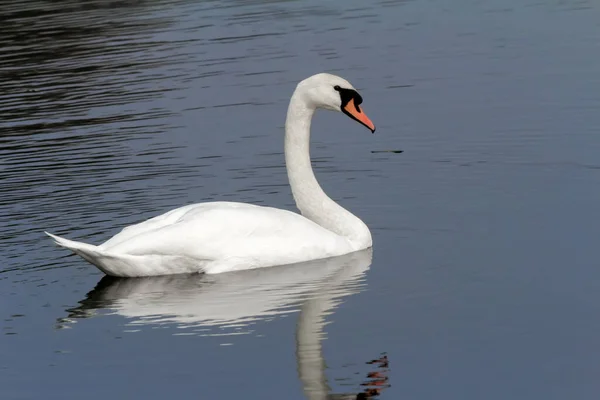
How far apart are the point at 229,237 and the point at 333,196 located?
2533mm

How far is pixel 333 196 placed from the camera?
1373 cm

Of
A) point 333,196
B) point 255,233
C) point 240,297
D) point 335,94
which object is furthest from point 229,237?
point 333,196

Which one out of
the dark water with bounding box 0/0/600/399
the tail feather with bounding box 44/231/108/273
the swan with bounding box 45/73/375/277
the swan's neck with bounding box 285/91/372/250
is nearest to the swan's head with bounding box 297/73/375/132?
the swan with bounding box 45/73/375/277

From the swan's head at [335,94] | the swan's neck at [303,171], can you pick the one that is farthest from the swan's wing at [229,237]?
the swan's head at [335,94]

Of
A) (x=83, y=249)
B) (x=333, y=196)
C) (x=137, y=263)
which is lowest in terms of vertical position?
(x=333, y=196)

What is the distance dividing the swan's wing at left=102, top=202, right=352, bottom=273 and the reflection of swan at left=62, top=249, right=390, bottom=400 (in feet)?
0.43

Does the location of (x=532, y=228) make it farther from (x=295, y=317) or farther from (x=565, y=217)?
(x=295, y=317)

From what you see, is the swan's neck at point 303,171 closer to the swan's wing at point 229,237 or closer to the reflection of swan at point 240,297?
the swan's wing at point 229,237

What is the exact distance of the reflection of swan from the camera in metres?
9.84

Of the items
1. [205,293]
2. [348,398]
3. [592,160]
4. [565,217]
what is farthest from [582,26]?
[348,398]

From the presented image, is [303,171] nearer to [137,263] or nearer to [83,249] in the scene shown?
[137,263]

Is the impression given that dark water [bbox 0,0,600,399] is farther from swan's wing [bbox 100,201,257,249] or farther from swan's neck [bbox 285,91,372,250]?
swan's neck [bbox 285,91,372,250]

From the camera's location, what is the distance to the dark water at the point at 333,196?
8766 millimetres

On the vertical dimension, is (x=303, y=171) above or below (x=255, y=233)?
above
